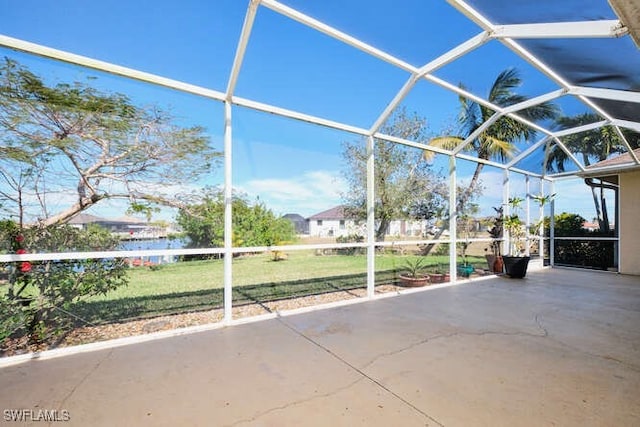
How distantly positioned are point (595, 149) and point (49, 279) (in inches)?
485

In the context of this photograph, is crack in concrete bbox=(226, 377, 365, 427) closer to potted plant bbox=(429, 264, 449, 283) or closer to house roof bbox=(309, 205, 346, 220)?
house roof bbox=(309, 205, 346, 220)

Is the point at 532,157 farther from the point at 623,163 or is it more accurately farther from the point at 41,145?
the point at 41,145

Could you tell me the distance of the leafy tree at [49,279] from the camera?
2.72 m

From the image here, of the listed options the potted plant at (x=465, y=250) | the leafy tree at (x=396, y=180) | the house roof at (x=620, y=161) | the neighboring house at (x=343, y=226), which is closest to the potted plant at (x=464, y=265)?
the potted plant at (x=465, y=250)

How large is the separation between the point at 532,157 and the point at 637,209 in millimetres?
2765

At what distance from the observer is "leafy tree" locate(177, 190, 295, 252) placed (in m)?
3.70

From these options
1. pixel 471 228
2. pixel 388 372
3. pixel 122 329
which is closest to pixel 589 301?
pixel 471 228

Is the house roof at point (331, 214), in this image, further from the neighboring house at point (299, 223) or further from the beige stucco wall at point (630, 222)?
the beige stucco wall at point (630, 222)

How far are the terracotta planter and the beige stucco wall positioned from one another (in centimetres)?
585

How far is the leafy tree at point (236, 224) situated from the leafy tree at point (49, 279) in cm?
82

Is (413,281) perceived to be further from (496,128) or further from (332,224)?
(496,128)

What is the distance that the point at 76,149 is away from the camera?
296 cm

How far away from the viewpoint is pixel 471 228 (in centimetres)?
684

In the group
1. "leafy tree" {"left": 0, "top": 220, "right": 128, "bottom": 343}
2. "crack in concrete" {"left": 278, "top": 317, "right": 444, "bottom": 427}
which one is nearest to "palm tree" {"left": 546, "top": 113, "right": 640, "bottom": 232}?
"crack in concrete" {"left": 278, "top": 317, "right": 444, "bottom": 427}
